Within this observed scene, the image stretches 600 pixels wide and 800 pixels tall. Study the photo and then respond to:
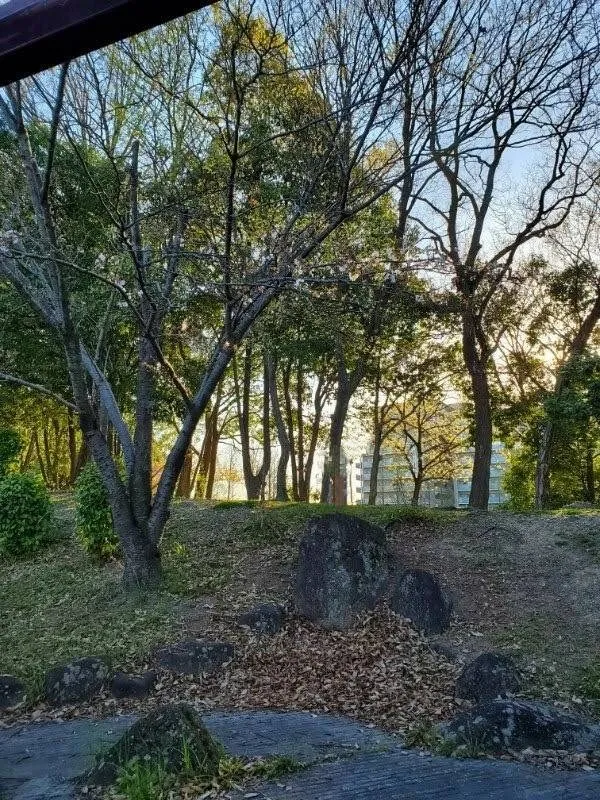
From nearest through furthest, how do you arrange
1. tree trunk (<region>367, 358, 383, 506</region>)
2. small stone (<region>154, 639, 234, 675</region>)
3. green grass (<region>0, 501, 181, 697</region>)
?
1. small stone (<region>154, 639, 234, 675</region>)
2. green grass (<region>0, 501, 181, 697</region>)
3. tree trunk (<region>367, 358, 383, 506</region>)

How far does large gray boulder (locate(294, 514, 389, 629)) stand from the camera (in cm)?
760

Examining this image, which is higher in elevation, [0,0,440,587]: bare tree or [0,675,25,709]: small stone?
[0,0,440,587]: bare tree

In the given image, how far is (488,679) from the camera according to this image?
5.78m

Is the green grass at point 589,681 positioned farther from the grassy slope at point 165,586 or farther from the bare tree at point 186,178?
the bare tree at point 186,178

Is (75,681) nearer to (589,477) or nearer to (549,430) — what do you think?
(549,430)

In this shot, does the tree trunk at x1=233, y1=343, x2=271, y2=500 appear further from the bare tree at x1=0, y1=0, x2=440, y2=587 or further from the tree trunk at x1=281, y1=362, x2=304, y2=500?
the bare tree at x1=0, y1=0, x2=440, y2=587

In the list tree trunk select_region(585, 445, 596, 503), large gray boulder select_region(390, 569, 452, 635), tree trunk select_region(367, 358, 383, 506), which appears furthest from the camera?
tree trunk select_region(585, 445, 596, 503)

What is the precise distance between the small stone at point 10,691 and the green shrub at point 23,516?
15.1 ft

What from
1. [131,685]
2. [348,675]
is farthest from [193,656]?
[348,675]

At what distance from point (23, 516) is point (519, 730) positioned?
8.57 m

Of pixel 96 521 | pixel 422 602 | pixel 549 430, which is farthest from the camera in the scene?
pixel 549 430

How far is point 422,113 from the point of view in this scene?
732 centimetres

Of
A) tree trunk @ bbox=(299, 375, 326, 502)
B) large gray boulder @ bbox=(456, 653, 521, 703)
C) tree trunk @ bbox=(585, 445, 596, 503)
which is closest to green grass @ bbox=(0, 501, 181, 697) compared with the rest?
large gray boulder @ bbox=(456, 653, 521, 703)

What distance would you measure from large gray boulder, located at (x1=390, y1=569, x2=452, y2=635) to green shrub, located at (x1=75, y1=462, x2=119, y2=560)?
13.7 feet
